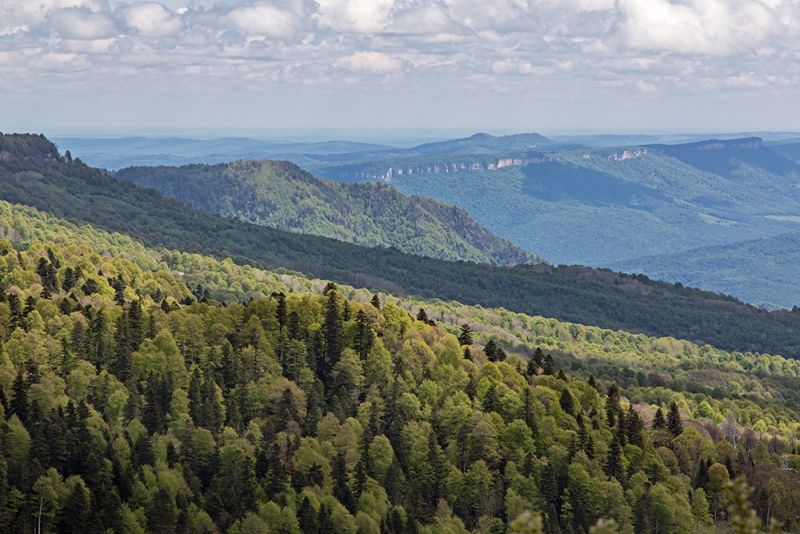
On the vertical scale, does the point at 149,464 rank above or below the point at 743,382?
above

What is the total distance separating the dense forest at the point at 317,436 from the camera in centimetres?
7325

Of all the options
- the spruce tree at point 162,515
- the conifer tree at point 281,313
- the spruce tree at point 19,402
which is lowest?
the spruce tree at point 162,515

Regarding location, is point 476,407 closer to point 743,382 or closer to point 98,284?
point 98,284

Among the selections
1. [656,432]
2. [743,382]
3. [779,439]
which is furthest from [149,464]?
[743,382]

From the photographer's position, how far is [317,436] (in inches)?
3435

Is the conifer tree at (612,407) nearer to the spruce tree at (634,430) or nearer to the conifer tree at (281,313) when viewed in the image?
the spruce tree at (634,430)

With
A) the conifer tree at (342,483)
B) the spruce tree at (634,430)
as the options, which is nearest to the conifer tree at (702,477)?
the spruce tree at (634,430)

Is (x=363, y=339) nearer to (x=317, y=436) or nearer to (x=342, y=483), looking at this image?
(x=317, y=436)

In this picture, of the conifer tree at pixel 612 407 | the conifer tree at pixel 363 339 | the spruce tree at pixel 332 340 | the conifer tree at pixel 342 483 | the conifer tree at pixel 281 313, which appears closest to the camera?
the conifer tree at pixel 342 483

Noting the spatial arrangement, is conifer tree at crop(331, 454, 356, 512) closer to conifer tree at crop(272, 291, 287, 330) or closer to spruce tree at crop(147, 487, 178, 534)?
spruce tree at crop(147, 487, 178, 534)

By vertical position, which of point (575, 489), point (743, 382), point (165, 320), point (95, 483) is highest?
point (165, 320)

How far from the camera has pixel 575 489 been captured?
3351 inches

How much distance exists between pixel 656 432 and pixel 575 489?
1679 cm

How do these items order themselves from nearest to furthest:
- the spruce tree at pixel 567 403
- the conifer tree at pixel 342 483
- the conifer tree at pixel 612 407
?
the conifer tree at pixel 342 483 → the spruce tree at pixel 567 403 → the conifer tree at pixel 612 407
